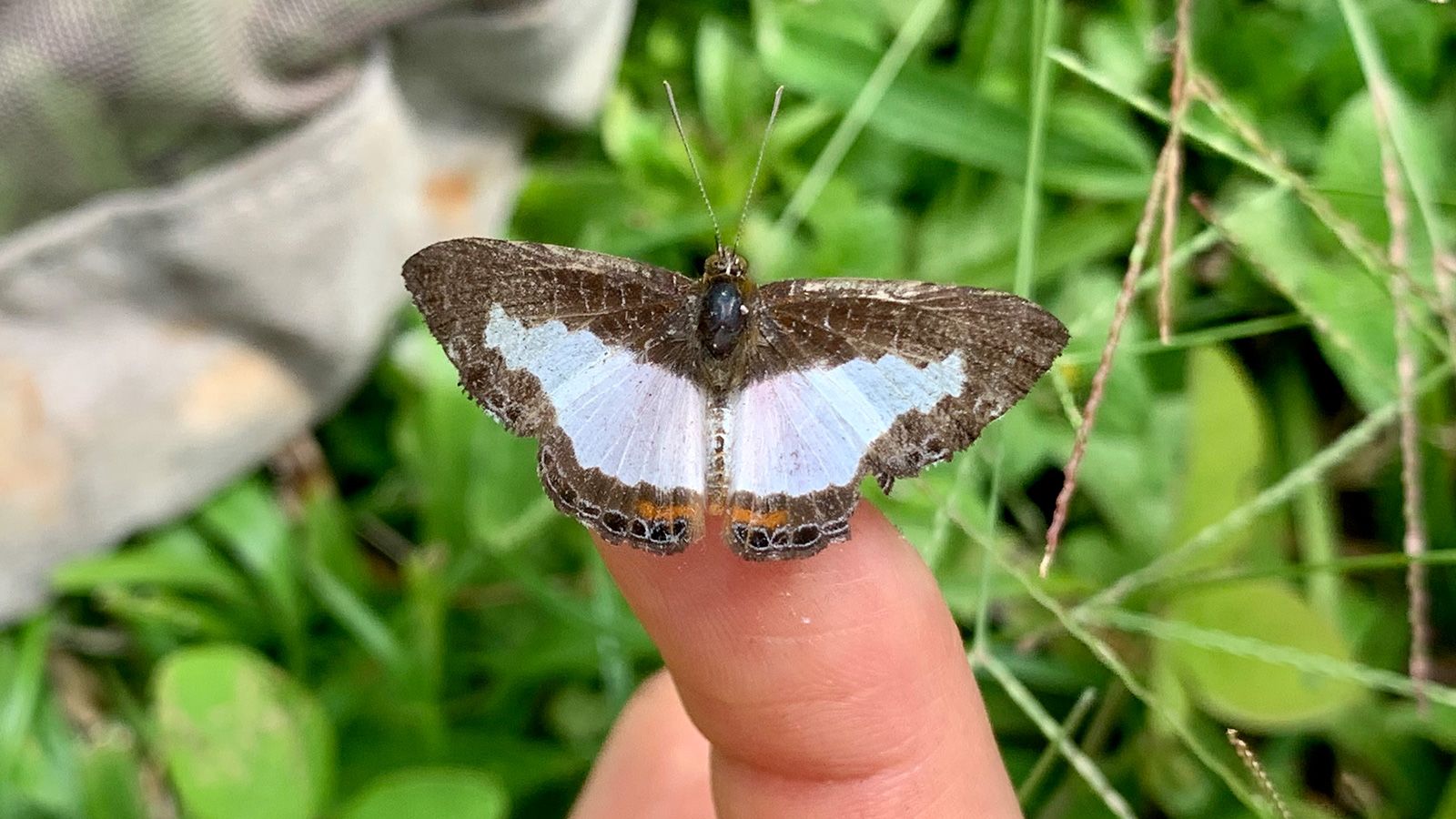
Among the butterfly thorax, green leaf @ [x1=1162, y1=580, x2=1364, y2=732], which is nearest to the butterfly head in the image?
the butterfly thorax

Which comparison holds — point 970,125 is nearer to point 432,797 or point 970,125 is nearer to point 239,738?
point 432,797

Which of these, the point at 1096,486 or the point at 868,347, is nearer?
the point at 868,347

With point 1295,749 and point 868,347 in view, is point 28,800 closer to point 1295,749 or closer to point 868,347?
point 868,347

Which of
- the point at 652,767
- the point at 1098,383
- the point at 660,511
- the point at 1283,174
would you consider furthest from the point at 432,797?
the point at 1283,174

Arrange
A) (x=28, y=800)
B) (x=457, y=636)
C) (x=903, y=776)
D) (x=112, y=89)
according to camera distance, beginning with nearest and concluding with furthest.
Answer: (x=903, y=776) < (x=112, y=89) < (x=28, y=800) < (x=457, y=636)

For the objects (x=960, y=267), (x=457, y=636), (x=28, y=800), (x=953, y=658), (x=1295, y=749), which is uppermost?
(x=960, y=267)

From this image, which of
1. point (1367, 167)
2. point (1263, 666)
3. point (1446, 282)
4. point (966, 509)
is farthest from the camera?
point (1367, 167)

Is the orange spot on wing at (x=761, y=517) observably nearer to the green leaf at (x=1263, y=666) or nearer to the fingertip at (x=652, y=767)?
the fingertip at (x=652, y=767)

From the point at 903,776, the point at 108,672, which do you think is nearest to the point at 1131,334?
the point at 903,776
